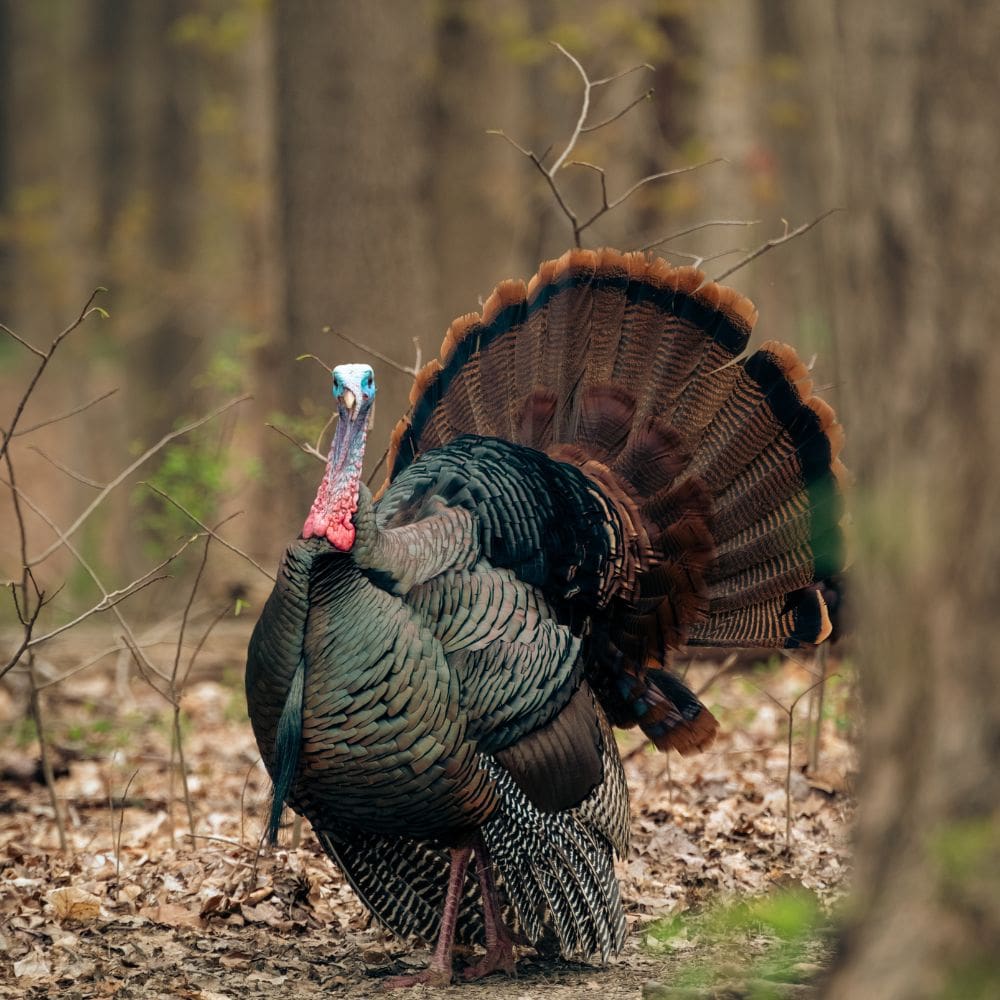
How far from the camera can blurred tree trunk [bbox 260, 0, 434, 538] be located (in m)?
9.48

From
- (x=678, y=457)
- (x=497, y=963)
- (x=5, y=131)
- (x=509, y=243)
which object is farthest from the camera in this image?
(x=5, y=131)

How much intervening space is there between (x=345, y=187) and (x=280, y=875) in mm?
5253

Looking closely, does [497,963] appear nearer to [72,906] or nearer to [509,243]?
[72,906]

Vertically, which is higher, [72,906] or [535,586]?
[535,586]

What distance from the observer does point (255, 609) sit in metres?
8.68

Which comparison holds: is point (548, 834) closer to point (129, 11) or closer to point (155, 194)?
point (155, 194)

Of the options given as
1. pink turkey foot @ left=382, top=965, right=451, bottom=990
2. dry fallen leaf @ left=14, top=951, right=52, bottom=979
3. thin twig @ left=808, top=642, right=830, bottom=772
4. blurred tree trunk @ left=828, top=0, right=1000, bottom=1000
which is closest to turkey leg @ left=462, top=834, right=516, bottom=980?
pink turkey foot @ left=382, top=965, right=451, bottom=990

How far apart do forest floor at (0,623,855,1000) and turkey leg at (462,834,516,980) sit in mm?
92

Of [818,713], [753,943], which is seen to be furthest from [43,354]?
[818,713]

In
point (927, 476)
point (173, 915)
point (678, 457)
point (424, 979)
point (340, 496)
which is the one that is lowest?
point (424, 979)

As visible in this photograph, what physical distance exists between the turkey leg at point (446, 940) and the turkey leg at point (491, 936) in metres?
0.08

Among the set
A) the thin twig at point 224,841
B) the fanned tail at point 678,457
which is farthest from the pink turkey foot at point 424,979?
the fanned tail at point 678,457

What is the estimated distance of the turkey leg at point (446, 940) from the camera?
4797 mm

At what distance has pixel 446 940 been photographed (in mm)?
4840
